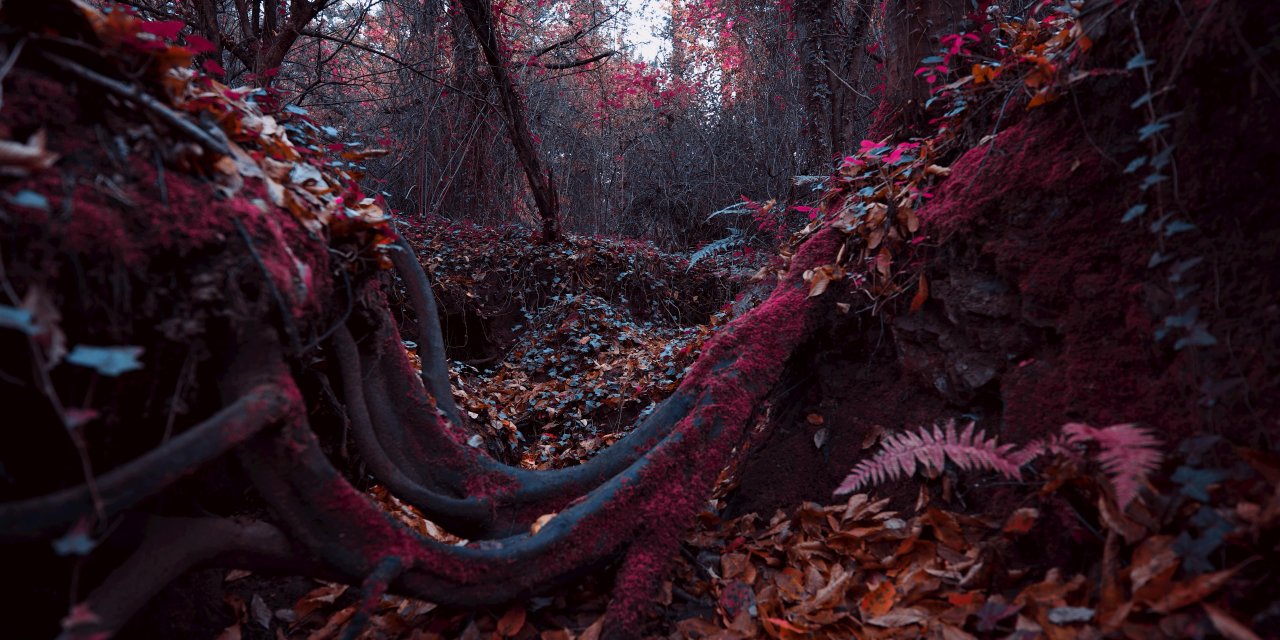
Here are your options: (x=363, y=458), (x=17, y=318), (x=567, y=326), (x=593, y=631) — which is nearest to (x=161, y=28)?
(x=17, y=318)

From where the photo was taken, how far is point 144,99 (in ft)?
4.23

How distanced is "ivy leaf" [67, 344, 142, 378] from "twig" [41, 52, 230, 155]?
0.56 metres

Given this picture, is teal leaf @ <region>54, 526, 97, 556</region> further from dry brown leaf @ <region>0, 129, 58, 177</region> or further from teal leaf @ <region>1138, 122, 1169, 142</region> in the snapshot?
teal leaf @ <region>1138, 122, 1169, 142</region>

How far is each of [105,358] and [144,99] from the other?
59cm

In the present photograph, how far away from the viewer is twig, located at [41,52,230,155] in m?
1.22

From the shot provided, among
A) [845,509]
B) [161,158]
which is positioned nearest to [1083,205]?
[845,509]

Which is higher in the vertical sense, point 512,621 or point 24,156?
point 24,156

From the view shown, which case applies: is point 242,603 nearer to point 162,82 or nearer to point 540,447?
point 162,82

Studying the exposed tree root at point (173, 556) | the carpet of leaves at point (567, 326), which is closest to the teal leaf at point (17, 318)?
the exposed tree root at point (173, 556)

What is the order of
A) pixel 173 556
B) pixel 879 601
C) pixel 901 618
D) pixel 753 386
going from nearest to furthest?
1. pixel 173 556
2. pixel 901 618
3. pixel 879 601
4. pixel 753 386

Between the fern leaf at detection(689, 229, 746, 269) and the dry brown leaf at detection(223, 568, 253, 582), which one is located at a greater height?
the fern leaf at detection(689, 229, 746, 269)

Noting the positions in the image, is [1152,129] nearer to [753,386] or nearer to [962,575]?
[962,575]

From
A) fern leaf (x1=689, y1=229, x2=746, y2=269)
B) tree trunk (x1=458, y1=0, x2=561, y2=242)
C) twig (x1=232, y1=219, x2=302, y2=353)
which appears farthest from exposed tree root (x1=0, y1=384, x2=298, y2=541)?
tree trunk (x1=458, y1=0, x2=561, y2=242)

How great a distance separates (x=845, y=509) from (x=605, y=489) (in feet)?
2.99
